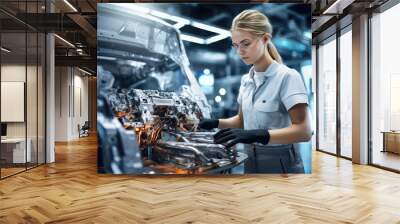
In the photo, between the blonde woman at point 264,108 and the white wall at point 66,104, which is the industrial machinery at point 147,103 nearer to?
the blonde woman at point 264,108

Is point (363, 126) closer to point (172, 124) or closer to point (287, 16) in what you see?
point (287, 16)

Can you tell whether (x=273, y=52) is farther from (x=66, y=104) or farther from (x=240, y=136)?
(x=66, y=104)

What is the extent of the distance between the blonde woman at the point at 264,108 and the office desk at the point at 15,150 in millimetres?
3460

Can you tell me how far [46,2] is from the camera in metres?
7.75

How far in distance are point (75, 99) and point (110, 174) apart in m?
11.2

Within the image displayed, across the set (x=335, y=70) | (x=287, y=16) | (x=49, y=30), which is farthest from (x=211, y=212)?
(x=335, y=70)

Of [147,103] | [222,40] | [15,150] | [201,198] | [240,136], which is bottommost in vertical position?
[201,198]

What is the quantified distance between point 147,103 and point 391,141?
15.4 feet

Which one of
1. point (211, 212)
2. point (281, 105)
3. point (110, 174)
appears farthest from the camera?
point (110, 174)

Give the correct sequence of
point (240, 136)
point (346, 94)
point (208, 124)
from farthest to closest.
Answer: point (346, 94), point (208, 124), point (240, 136)

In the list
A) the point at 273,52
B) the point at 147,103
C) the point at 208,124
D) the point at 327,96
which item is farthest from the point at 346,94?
the point at 147,103

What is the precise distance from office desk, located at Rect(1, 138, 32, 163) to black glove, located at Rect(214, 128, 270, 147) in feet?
12.1

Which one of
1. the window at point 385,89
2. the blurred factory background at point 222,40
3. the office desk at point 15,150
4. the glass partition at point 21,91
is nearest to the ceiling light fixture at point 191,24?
the blurred factory background at point 222,40

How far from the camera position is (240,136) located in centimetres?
632
